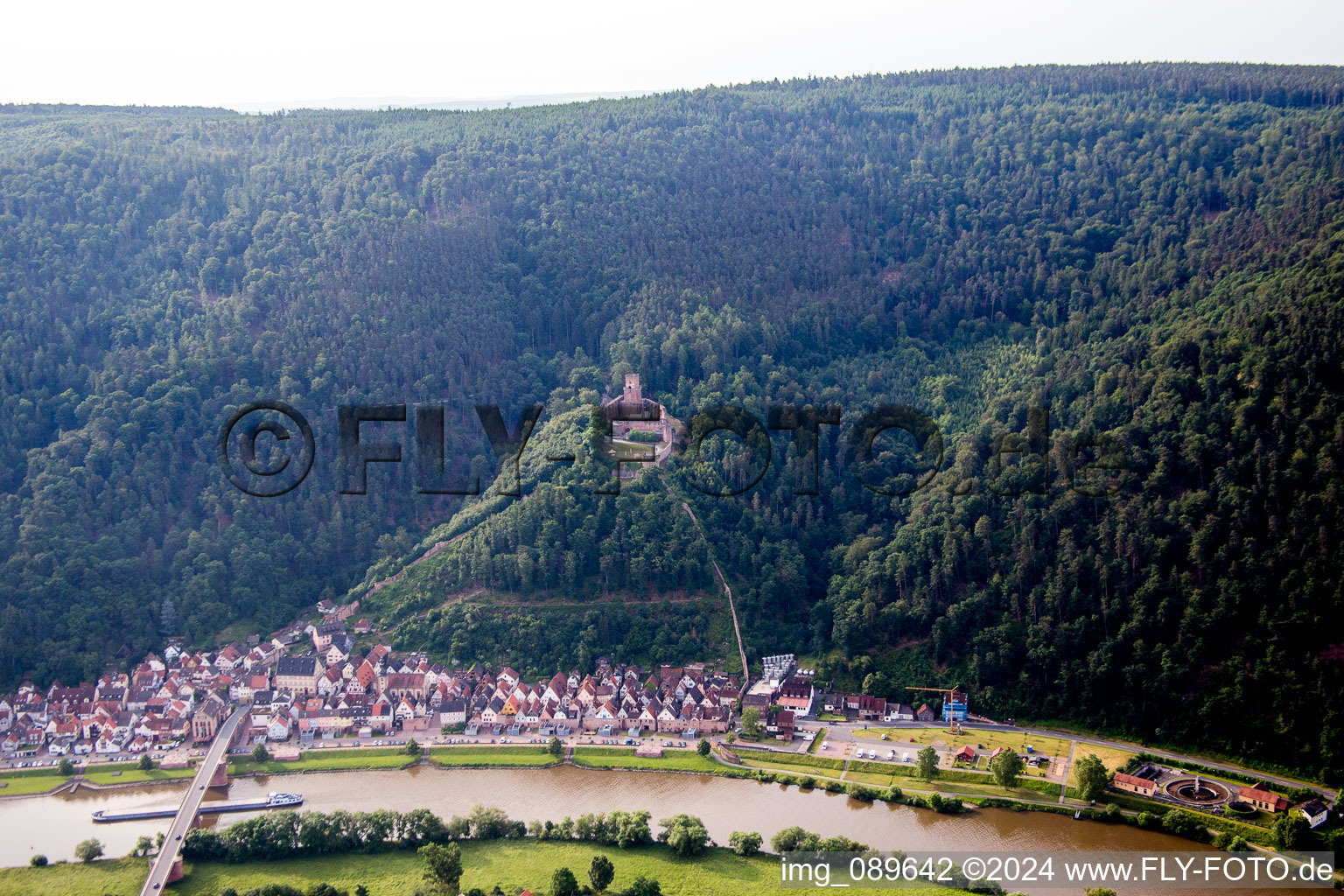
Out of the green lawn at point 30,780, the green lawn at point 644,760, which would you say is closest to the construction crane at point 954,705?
the green lawn at point 644,760

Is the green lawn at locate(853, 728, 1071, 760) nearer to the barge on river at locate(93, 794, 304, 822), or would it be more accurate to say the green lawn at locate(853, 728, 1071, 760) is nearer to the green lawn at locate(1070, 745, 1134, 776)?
the green lawn at locate(1070, 745, 1134, 776)

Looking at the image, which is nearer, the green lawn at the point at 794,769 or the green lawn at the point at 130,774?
the green lawn at the point at 794,769

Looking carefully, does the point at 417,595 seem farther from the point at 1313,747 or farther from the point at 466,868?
the point at 1313,747

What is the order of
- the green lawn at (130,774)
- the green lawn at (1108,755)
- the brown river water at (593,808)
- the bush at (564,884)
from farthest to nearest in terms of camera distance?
the green lawn at (130,774)
the green lawn at (1108,755)
the brown river water at (593,808)
the bush at (564,884)

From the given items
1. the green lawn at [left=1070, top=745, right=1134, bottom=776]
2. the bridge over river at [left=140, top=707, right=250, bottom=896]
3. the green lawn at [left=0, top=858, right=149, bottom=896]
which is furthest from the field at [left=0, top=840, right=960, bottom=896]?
the green lawn at [left=1070, top=745, right=1134, bottom=776]

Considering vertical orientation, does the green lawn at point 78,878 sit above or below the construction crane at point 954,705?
below

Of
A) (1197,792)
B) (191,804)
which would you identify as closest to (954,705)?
(1197,792)

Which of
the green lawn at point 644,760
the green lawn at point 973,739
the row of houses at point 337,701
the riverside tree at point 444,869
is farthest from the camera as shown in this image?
the row of houses at point 337,701

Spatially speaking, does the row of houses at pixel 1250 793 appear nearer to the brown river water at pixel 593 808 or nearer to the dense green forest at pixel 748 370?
the brown river water at pixel 593 808
